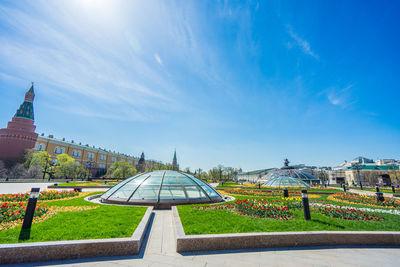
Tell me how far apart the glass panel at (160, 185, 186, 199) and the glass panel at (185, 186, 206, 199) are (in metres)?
0.36

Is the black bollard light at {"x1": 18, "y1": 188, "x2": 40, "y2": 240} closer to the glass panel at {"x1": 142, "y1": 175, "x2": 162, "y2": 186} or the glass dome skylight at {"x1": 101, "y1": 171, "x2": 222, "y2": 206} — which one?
the glass dome skylight at {"x1": 101, "y1": 171, "x2": 222, "y2": 206}

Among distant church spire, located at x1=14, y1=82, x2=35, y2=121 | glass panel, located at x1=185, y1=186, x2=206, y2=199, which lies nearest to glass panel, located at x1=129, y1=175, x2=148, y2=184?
glass panel, located at x1=185, y1=186, x2=206, y2=199

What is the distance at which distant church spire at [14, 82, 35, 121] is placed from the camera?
52106 millimetres

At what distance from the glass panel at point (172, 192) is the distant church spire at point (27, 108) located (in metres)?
65.9

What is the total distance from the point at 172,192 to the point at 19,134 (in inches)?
2407

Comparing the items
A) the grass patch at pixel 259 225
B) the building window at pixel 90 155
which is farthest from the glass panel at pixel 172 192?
the building window at pixel 90 155

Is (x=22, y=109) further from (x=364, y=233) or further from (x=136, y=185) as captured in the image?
(x=364, y=233)

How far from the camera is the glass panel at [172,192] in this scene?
9539 mm

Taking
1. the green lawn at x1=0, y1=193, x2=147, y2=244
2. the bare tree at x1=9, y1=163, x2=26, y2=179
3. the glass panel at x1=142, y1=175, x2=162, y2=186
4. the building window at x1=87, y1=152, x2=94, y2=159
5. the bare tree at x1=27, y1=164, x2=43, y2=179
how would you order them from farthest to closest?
the building window at x1=87, y1=152, x2=94, y2=159
the bare tree at x1=9, y1=163, x2=26, y2=179
the bare tree at x1=27, y1=164, x2=43, y2=179
the glass panel at x1=142, y1=175, x2=162, y2=186
the green lawn at x1=0, y1=193, x2=147, y2=244

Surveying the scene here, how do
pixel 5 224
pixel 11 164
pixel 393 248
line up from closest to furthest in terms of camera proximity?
pixel 393 248
pixel 5 224
pixel 11 164

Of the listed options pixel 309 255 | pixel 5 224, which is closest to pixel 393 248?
pixel 309 255

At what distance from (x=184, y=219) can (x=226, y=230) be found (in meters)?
1.78

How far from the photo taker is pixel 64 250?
3.72 meters

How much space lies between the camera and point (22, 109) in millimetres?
52500
